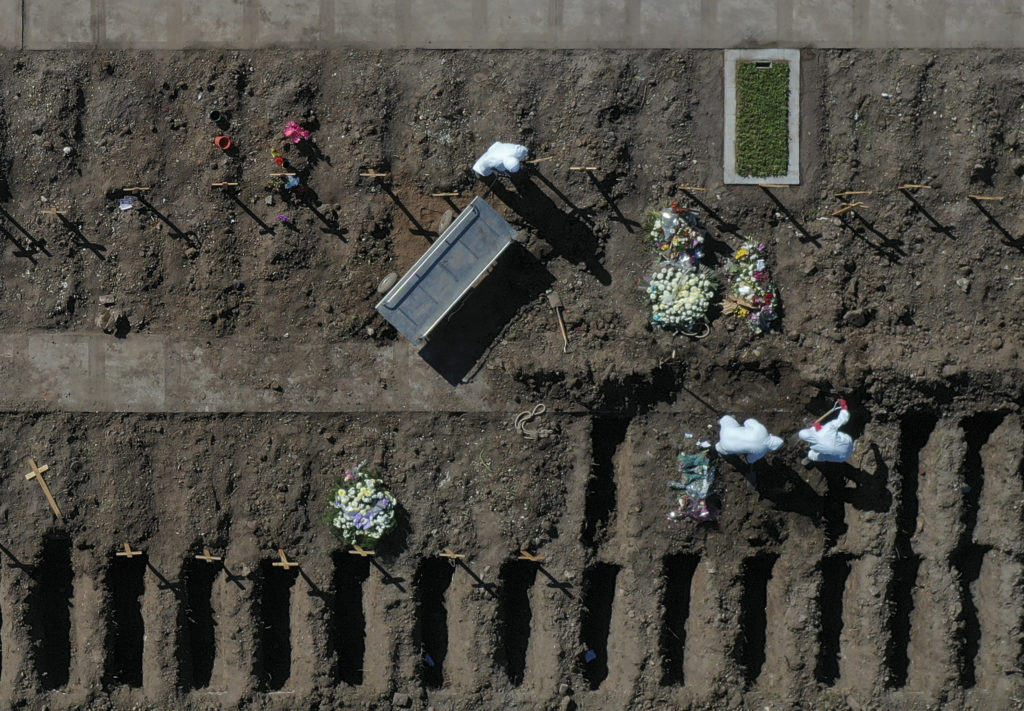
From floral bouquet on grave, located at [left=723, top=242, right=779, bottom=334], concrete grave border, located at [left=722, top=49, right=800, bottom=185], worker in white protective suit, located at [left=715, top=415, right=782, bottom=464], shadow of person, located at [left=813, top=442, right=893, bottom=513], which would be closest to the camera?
worker in white protective suit, located at [left=715, top=415, right=782, bottom=464]

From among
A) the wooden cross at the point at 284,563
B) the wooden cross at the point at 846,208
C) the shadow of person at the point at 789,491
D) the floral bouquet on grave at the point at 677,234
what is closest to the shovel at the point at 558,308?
the floral bouquet on grave at the point at 677,234

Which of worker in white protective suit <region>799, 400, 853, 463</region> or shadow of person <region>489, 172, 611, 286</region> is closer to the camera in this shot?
worker in white protective suit <region>799, 400, 853, 463</region>

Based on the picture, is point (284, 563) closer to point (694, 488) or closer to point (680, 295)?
point (694, 488)

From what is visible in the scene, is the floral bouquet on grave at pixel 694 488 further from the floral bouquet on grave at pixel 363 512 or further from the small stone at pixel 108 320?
the small stone at pixel 108 320

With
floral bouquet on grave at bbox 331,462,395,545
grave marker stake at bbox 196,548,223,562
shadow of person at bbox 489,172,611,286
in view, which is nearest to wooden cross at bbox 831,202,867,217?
shadow of person at bbox 489,172,611,286

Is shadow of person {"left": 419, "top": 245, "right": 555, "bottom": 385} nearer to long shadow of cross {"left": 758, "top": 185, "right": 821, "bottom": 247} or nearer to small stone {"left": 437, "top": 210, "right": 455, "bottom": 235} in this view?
small stone {"left": 437, "top": 210, "right": 455, "bottom": 235}

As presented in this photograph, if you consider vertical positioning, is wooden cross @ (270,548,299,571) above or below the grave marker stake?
below

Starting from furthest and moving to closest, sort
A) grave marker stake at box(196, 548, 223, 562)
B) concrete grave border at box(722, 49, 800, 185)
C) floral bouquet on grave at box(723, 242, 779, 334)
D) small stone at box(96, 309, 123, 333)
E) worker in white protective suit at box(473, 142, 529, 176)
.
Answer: small stone at box(96, 309, 123, 333)
concrete grave border at box(722, 49, 800, 185)
grave marker stake at box(196, 548, 223, 562)
floral bouquet on grave at box(723, 242, 779, 334)
worker in white protective suit at box(473, 142, 529, 176)

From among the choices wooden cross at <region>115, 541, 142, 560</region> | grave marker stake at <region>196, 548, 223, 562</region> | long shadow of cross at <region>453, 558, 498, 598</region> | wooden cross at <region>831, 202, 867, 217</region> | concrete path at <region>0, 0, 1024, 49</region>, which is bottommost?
long shadow of cross at <region>453, 558, 498, 598</region>
